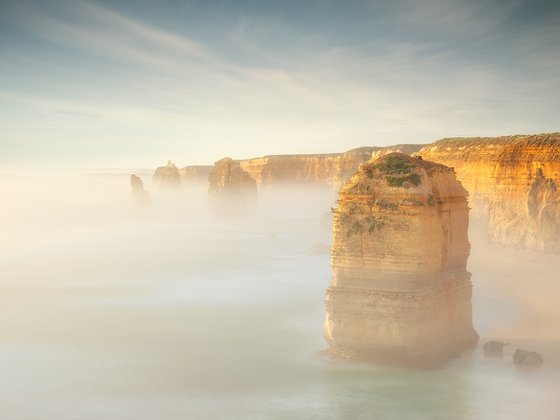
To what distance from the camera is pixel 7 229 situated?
115 metres

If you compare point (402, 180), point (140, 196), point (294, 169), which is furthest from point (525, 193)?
point (294, 169)

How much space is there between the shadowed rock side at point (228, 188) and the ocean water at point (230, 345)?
97.7 ft

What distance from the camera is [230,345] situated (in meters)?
30.5

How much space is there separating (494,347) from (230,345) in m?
11.8

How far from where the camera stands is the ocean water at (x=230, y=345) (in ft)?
74.2

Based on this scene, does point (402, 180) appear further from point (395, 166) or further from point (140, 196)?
point (140, 196)

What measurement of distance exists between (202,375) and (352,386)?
631cm

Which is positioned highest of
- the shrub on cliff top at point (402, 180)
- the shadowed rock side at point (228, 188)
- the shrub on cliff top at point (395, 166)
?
the shrub on cliff top at point (395, 166)

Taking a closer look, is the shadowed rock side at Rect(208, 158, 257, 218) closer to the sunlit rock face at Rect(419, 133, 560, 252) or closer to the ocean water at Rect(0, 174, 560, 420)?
the ocean water at Rect(0, 174, 560, 420)

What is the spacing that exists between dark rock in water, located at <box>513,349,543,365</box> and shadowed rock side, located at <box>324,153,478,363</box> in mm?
2719

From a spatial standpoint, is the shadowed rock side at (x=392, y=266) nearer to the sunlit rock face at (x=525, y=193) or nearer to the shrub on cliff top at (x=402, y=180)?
the shrub on cliff top at (x=402, y=180)

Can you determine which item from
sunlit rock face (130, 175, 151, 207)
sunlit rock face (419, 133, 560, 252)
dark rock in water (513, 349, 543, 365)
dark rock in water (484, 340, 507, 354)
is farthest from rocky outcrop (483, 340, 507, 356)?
sunlit rock face (130, 175, 151, 207)

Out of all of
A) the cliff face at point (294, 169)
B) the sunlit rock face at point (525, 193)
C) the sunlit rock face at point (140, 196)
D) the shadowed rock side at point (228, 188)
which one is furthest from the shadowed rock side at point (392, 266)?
the cliff face at point (294, 169)

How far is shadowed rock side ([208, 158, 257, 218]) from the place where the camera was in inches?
3716
